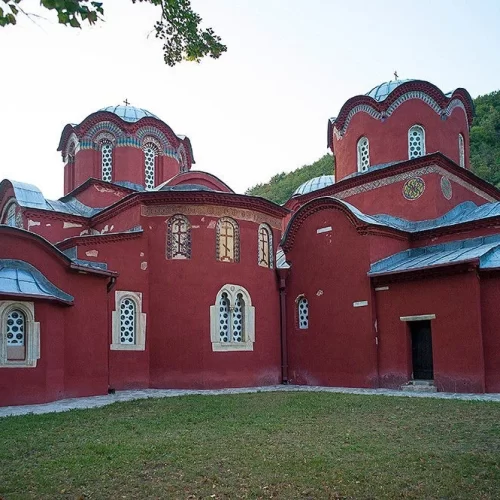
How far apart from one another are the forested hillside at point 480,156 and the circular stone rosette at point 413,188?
20340 mm

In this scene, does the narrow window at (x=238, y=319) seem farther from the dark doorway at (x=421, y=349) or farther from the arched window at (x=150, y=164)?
the arched window at (x=150, y=164)

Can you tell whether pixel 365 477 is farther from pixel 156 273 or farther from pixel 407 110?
pixel 407 110

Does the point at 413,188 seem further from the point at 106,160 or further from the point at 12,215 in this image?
the point at 12,215

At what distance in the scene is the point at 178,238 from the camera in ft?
45.3

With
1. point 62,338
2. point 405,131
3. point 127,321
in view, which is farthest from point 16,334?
point 405,131

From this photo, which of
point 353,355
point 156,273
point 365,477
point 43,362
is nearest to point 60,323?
point 43,362

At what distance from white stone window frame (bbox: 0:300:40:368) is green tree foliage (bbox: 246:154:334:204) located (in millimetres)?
33232

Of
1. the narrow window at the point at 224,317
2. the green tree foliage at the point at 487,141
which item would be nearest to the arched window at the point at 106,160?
the narrow window at the point at 224,317

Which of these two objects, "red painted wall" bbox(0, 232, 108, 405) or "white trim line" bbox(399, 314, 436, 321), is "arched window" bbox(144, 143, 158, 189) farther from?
"white trim line" bbox(399, 314, 436, 321)

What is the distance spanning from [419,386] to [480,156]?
2787 cm

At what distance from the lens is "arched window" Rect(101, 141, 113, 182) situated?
17672 mm

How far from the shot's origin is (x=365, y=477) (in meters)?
5.09

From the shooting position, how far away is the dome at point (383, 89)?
54.5ft

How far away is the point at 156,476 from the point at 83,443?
5.59 ft
